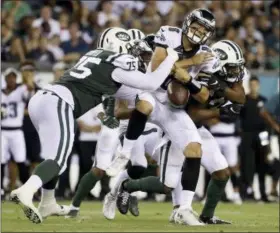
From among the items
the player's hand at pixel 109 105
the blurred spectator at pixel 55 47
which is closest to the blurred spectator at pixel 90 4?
the blurred spectator at pixel 55 47

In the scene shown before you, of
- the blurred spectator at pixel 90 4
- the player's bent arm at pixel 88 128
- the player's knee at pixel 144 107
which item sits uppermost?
the blurred spectator at pixel 90 4

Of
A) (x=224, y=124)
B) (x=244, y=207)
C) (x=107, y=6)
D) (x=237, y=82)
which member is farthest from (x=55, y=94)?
(x=107, y=6)

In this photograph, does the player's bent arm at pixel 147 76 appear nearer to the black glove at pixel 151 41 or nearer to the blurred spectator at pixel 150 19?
the black glove at pixel 151 41

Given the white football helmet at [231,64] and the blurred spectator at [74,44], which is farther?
the blurred spectator at [74,44]

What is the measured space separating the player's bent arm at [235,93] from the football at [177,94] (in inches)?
17.1

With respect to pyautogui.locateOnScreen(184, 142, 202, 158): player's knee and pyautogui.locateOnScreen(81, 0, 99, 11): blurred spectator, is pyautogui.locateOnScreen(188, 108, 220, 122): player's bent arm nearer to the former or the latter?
pyautogui.locateOnScreen(184, 142, 202, 158): player's knee

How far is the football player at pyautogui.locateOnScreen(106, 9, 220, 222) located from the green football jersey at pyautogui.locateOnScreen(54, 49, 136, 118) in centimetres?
31

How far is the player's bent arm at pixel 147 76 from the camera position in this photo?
29.1 ft

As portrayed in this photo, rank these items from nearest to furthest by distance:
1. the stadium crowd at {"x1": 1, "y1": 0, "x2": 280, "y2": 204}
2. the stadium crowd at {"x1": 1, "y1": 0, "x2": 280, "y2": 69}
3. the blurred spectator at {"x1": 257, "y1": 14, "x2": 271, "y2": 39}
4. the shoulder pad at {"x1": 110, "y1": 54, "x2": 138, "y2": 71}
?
the shoulder pad at {"x1": 110, "y1": 54, "x2": 138, "y2": 71} → the stadium crowd at {"x1": 1, "y1": 0, "x2": 280, "y2": 204} → the stadium crowd at {"x1": 1, "y1": 0, "x2": 280, "y2": 69} → the blurred spectator at {"x1": 257, "y1": 14, "x2": 271, "y2": 39}

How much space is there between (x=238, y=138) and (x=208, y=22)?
587 cm

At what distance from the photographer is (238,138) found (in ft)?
49.6

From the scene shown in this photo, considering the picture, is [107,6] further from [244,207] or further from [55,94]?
[55,94]

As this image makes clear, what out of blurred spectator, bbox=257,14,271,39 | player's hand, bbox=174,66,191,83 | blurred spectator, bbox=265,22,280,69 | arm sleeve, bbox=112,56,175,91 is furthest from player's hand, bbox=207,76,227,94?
blurred spectator, bbox=257,14,271,39

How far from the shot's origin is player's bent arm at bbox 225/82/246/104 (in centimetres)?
966
